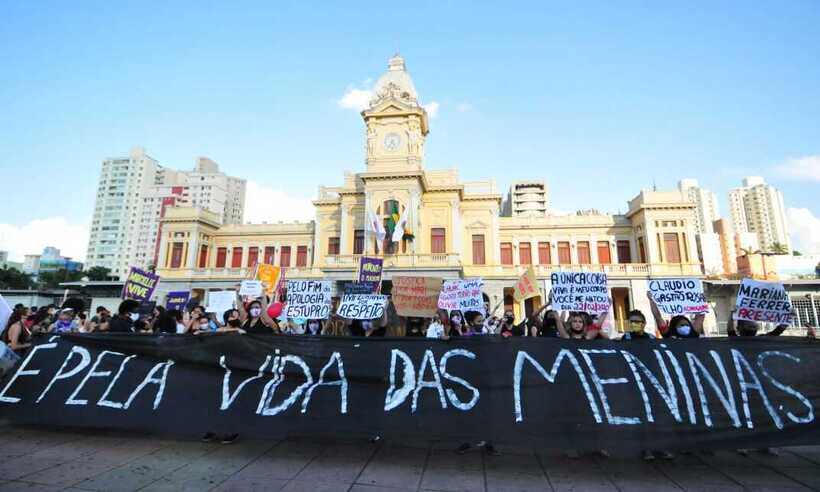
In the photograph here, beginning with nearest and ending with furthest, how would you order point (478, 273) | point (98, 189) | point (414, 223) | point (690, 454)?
1. point (690, 454)
2. point (414, 223)
3. point (478, 273)
4. point (98, 189)

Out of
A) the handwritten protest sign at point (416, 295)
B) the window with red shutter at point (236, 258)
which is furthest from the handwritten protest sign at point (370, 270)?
the window with red shutter at point (236, 258)

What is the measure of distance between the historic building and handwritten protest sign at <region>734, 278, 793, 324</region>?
62.4 feet

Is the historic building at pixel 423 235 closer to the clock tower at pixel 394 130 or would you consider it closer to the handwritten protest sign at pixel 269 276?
the clock tower at pixel 394 130

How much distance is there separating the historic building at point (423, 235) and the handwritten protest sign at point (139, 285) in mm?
14561

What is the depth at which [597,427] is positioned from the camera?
13.0 feet

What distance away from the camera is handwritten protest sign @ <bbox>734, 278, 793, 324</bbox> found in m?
5.39

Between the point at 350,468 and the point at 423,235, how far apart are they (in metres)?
24.8

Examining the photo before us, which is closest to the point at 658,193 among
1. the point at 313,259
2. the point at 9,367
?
the point at 313,259

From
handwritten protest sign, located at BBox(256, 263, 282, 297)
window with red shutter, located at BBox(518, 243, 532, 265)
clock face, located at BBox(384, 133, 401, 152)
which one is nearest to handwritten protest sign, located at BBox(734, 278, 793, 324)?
handwritten protest sign, located at BBox(256, 263, 282, 297)

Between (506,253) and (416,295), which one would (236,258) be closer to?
(506,253)

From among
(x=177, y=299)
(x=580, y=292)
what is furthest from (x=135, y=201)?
(x=580, y=292)

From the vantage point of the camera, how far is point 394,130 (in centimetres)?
2880

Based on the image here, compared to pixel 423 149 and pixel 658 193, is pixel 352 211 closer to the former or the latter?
pixel 423 149

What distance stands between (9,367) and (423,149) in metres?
27.7
